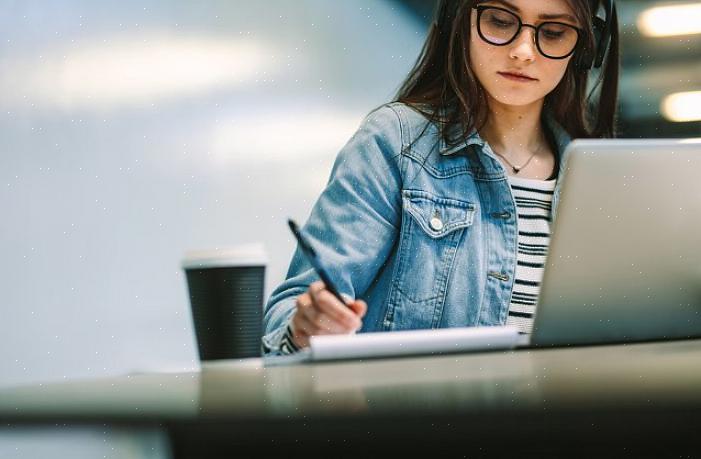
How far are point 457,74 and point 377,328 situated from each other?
1.72ft

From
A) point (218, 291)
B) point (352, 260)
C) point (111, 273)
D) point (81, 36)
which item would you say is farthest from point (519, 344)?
point (81, 36)

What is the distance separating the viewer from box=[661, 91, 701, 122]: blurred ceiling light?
370cm

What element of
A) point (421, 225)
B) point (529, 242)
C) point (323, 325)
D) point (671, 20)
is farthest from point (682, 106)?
point (323, 325)

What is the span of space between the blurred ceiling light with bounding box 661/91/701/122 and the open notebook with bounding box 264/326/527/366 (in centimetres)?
315

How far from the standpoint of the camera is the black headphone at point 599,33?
169 cm

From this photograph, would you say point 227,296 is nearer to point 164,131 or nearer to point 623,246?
point 623,246

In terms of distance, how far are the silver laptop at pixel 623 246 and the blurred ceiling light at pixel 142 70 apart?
6.58 feet

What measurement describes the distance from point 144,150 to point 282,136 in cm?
83

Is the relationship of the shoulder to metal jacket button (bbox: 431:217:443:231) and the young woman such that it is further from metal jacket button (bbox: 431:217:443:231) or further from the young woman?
metal jacket button (bbox: 431:217:443:231)

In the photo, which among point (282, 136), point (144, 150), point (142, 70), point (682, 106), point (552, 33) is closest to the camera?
point (552, 33)

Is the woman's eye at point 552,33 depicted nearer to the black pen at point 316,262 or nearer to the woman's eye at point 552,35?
the woman's eye at point 552,35

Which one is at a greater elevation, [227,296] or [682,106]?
[682,106]

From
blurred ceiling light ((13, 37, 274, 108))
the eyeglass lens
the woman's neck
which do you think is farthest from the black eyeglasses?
blurred ceiling light ((13, 37, 274, 108))

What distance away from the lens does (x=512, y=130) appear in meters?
1.78
